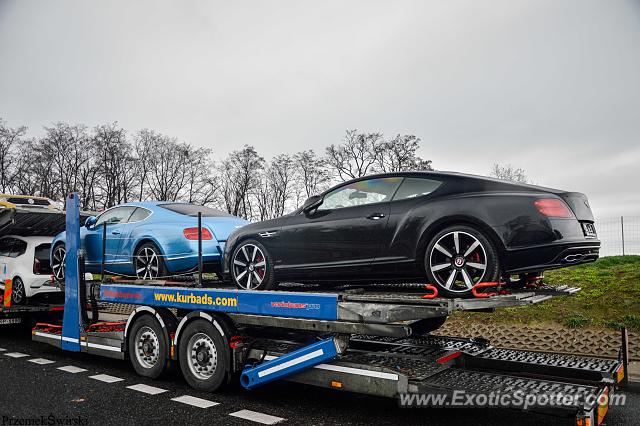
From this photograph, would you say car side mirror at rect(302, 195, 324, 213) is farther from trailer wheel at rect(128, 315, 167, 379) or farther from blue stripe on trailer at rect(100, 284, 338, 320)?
trailer wheel at rect(128, 315, 167, 379)

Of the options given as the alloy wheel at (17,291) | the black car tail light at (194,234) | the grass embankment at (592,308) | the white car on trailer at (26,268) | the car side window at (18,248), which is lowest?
the grass embankment at (592,308)

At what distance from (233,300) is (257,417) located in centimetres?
118

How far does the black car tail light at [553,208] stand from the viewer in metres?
4.30

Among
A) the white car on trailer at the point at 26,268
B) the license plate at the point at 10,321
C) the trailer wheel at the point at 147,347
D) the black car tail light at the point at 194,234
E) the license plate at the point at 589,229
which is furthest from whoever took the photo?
the white car on trailer at the point at 26,268

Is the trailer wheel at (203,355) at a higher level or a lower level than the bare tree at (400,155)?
lower

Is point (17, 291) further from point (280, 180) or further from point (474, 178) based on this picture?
point (280, 180)

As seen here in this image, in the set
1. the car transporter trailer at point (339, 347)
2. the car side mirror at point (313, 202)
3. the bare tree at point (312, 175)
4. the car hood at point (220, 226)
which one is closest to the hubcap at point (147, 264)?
the car transporter trailer at point (339, 347)

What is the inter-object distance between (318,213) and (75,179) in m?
34.0

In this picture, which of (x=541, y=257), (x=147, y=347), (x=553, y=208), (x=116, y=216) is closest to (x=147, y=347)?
(x=147, y=347)

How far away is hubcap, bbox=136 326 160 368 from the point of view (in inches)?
247

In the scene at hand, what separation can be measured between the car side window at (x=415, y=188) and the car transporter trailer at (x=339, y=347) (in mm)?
905

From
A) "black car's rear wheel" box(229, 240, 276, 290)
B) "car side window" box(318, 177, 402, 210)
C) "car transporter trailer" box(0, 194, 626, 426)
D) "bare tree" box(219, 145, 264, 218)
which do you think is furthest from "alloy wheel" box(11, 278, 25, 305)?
"bare tree" box(219, 145, 264, 218)

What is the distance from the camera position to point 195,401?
5336 mm

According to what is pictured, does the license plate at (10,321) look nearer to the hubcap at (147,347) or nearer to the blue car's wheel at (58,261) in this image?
the blue car's wheel at (58,261)
